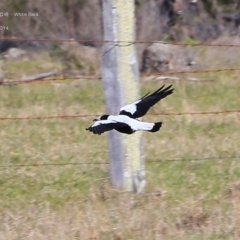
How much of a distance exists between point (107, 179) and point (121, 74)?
3.01ft

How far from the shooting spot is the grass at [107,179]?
14.8 feet

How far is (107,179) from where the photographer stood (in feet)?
18.0

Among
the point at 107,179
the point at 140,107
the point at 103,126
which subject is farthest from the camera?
the point at 107,179

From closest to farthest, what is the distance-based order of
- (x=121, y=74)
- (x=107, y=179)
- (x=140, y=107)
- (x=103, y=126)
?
(x=103, y=126) < (x=140, y=107) < (x=121, y=74) < (x=107, y=179)

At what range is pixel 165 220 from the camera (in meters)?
4.62

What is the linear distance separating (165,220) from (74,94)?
434 cm

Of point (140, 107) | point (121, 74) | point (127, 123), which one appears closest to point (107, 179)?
point (121, 74)

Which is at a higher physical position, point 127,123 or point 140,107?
point 140,107

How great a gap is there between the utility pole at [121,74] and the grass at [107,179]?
258 mm

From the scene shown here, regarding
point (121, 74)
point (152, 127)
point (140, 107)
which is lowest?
point (152, 127)

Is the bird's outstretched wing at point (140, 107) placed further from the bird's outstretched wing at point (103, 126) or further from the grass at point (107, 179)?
the grass at point (107, 179)

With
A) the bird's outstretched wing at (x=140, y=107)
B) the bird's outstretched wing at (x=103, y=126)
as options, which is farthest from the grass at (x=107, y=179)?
the bird's outstretched wing at (x=103, y=126)

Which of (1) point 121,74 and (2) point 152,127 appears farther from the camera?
(1) point 121,74

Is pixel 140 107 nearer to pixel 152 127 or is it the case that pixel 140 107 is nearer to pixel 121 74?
pixel 152 127
